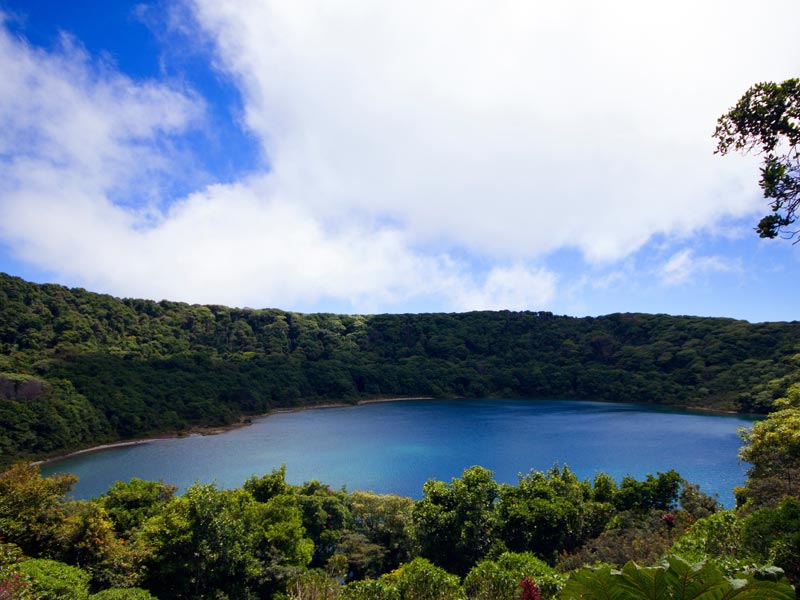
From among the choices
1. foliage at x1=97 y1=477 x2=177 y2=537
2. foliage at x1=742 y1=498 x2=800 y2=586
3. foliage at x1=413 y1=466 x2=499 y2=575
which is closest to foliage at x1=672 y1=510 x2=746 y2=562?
foliage at x1=742 y1=498 x2=800 y2=586

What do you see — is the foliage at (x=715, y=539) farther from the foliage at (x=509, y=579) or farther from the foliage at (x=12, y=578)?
the foliage at (x=12, y=578)

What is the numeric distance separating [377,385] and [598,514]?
77004 mm

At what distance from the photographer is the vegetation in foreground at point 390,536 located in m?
10.9

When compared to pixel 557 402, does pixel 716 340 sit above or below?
above

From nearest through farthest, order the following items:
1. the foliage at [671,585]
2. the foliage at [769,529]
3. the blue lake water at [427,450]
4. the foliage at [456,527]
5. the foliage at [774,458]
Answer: the foliage at [671,585]
the foliage at [769,529]
the foliage at [774,458]
the foliage at [456,527]
the blue lake water at [427,450]

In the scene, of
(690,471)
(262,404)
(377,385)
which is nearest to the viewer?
(690,471)

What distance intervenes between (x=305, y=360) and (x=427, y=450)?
2127 inches

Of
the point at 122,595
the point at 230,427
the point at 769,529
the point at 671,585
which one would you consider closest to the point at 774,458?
the point at 769,529

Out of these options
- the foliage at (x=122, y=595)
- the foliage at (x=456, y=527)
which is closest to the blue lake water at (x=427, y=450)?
the foliage at (x=456, y=527)

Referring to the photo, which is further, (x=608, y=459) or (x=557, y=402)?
(x=557, y=402)

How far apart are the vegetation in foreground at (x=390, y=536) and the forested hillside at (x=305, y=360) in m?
38.6

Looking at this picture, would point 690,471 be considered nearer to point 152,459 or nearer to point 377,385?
point 152,459

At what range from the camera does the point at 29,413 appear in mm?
46812

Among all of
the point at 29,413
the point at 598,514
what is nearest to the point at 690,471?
the point at 598,514
